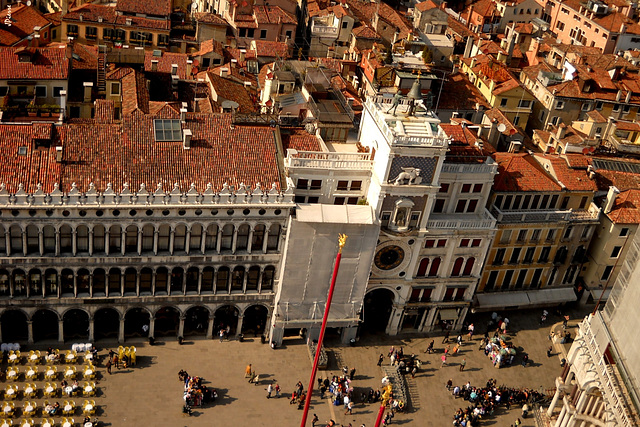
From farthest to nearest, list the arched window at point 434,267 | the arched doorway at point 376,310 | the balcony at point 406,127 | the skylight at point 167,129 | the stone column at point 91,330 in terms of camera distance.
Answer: the arched doorway at point 376,310 < the arched window at point 434,267 < the stone column at point 91,330 < the skylight at point 167,129 < the balcony at point 406,127

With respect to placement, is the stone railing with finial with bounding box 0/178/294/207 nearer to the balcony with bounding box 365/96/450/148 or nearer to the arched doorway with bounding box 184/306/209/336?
the balcony with bounding box 365/96/450/148

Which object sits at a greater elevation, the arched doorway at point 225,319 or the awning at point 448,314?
the awning at point 448,314

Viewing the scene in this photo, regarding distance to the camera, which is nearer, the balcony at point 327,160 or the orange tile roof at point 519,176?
the balcony at point 327,160

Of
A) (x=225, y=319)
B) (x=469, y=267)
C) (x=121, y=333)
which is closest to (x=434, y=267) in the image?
(x=469, y=267)

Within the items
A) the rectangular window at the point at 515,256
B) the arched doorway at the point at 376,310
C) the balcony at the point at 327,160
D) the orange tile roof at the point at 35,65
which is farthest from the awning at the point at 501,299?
the orange tile roof at the point at 35,65

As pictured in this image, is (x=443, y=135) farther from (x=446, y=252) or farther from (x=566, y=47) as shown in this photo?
(x=566, y=47)

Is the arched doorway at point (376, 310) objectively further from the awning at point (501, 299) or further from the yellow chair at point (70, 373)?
the yellow chair at point (70, 373)

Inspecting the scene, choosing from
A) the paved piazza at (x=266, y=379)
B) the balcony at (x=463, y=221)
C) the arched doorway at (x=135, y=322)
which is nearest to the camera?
the paved piazza at (x=266, y=379)

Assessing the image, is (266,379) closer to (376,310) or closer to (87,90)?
(376,310)
